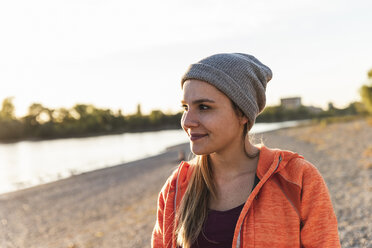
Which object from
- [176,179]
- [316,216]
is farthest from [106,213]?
[316,216]

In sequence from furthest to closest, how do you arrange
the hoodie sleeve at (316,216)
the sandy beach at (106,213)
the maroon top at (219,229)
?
the sandy beach at (106,213)
the maroon top at (219,229)
the hoodie sleeve at (316,216)

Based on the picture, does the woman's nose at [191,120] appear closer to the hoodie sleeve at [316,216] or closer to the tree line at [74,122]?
the hoodie sleeve at [316,216]

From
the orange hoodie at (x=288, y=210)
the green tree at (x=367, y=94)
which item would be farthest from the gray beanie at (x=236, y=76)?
the green tree at (x=367, y=94)

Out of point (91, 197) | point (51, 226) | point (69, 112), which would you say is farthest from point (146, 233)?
point (69, 112)

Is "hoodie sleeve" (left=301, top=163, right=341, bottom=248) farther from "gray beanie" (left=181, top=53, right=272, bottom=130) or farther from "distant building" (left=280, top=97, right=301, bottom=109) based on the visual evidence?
"distant building" (left=280, top=97, right=301, bottom=109)

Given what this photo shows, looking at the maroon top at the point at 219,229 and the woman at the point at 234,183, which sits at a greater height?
the woman at the point at 234,183

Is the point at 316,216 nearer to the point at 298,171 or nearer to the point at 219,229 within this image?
the point at 298,171

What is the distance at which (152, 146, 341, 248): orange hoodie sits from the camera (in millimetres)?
1539

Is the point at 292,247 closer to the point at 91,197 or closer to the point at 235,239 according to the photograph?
the point at 235,239

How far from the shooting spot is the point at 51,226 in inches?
399

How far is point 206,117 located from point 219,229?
2.06 feet

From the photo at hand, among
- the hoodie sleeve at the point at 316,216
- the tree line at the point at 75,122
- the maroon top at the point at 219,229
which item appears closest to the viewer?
the hoodie sleeve at the point at 316,216

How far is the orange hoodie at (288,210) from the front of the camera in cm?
154

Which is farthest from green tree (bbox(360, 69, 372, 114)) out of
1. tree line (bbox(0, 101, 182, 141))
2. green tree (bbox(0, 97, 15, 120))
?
A: green tree (bbox(0, 97, 15, 120))
